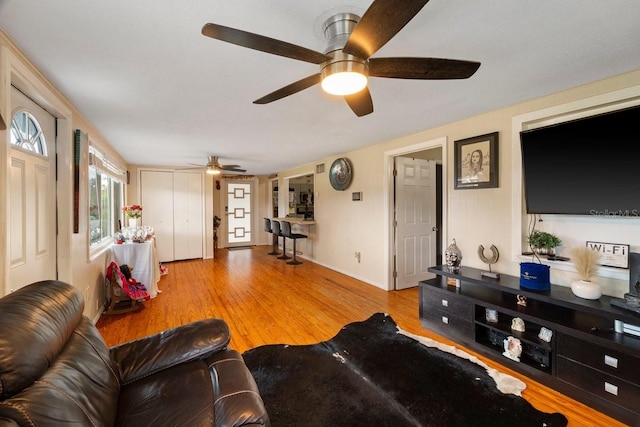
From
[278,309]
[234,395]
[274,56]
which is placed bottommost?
[278,309]

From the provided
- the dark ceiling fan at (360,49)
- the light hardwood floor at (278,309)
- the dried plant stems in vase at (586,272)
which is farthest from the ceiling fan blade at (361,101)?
the light hardwood floor at (278,309)

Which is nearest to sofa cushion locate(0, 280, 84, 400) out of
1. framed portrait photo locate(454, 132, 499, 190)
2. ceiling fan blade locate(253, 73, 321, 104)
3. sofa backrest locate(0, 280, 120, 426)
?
sofa backrest locate(0, 280, 120, 426)

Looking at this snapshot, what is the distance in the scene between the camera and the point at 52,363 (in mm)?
1026

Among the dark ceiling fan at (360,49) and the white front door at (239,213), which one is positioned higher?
the dark ceiling fan at (360,49)

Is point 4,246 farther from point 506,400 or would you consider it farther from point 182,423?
point 506,400

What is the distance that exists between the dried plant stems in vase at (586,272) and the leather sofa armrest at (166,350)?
2.42m

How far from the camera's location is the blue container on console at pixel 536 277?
221cm

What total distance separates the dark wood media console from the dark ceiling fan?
1.81 m

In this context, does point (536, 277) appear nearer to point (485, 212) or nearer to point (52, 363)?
point (485, 212)

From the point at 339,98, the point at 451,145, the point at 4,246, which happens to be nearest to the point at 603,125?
the point at 451,145

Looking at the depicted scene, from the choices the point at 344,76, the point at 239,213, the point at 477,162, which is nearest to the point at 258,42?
the point at 344,76

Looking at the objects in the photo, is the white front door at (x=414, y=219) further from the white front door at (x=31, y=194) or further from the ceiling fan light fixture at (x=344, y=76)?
the white front door at (x=31, y=194)

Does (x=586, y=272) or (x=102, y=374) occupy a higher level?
(x=586, y=272)

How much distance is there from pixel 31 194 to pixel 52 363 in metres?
1.58
